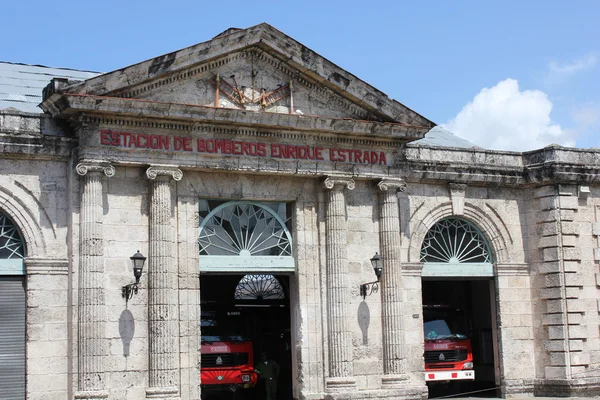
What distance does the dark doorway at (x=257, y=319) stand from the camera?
24031mm

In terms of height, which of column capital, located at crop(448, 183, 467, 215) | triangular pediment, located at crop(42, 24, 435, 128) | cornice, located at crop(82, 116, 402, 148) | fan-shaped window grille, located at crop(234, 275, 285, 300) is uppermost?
triangular pediment, located at crop(42, 24, 435, 128)

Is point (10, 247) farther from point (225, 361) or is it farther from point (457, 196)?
point (457, 196)

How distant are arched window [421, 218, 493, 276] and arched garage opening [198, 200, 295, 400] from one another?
3.63 meters

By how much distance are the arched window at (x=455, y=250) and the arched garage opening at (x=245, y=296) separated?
363 cm

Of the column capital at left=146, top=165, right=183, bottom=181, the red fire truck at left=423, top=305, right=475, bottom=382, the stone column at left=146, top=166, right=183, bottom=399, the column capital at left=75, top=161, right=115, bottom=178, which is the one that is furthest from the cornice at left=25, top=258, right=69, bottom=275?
the red fire truck at left=423, top=305, right=475, bottom=382

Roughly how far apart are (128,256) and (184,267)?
1.21m

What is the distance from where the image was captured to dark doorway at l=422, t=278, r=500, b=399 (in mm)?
24719

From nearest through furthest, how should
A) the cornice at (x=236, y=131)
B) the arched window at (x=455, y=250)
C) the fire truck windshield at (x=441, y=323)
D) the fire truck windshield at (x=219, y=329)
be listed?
the cornice at (x=236, y=131), the fire truck windshield at (x=219, y=329), the arched window at (x=455, y=250), the fire truck windshield at (x=441, y=323)

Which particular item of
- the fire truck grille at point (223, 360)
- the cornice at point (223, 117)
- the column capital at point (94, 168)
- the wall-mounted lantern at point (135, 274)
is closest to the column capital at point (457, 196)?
the cornice at point (223, 117)

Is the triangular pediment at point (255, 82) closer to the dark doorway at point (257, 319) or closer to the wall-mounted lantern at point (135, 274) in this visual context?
the wall-mounted lantern at point (135, 274)

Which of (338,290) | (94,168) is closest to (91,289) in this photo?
(94,168)

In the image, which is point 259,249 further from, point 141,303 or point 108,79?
point 108,79

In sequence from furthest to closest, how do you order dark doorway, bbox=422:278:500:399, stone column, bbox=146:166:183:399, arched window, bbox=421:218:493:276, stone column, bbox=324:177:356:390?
dark doorway, bbox=422:278:500:399 → arched window, bbox=421:218:493:276 → stone column, bbox=324:177:356:390 → stone column, bbox=146:166:183:399

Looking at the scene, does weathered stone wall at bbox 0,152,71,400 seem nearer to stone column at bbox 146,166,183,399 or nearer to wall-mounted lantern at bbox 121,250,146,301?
wall-mounted lantern at bbox 121,250,146,301
